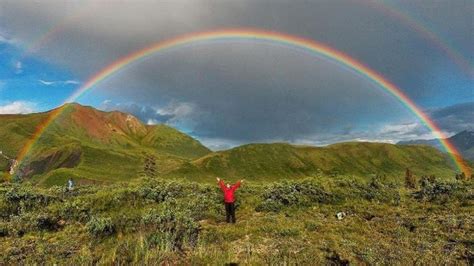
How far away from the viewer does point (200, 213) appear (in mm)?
23500

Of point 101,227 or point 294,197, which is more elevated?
point 294,197

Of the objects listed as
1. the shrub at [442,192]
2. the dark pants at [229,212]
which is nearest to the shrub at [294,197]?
the dark pants at [229,212]

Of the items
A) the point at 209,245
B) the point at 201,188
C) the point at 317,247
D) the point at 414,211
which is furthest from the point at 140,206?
the point at 414,211

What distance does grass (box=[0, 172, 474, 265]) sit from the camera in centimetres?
1469

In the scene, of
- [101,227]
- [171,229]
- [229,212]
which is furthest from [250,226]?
[101,227]

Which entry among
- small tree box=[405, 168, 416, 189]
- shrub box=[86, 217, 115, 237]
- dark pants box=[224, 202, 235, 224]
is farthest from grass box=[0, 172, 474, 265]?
small tree box=[405, 168, 416, 189]

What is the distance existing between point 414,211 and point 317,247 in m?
10.5

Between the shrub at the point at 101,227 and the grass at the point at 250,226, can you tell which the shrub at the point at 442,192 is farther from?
the shrub at the point at 101,227

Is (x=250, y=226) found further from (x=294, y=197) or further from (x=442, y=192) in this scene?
(x=442, y=192)

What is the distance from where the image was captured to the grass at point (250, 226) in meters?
14.7

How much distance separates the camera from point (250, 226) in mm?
20406

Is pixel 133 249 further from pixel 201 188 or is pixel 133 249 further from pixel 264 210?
pixel 201 188

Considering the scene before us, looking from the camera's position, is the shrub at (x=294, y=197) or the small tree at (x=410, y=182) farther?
the small tree at (x=410, y=182)

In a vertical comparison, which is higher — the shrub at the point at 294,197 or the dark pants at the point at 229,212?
the shrub at the point at 294,197
